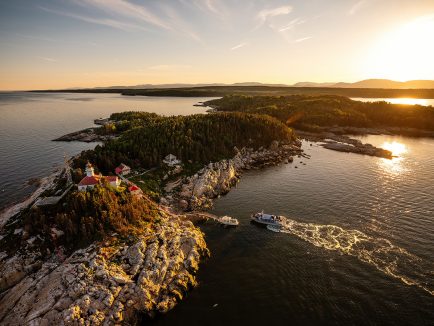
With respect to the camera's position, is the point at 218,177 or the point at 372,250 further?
the point at 218,177

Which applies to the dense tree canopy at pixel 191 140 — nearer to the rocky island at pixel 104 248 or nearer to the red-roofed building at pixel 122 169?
the rocky island at pixel 104 248

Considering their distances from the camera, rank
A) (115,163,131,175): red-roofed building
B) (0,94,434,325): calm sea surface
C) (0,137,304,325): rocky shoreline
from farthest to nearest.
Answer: (115,163,131,175): red-roofed building < (0,94,434,325): calm sea surface < (0,137,304,325): rocky shoreline

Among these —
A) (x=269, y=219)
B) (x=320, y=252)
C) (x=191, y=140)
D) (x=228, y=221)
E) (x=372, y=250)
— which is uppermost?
(x=191, y=140)

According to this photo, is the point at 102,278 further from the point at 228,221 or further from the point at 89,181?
the point at 228,221

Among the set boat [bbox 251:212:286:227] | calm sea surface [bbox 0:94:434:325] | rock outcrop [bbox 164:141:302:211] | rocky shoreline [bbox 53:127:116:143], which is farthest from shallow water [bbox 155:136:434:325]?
rocky shoreline [bbox 53:127:116:143]

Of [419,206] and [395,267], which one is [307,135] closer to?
[419,206]

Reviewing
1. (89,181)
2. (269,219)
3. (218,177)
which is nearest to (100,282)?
(89,181)

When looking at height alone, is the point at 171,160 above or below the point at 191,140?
below

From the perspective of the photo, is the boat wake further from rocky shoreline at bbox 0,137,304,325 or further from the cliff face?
the cliff face
